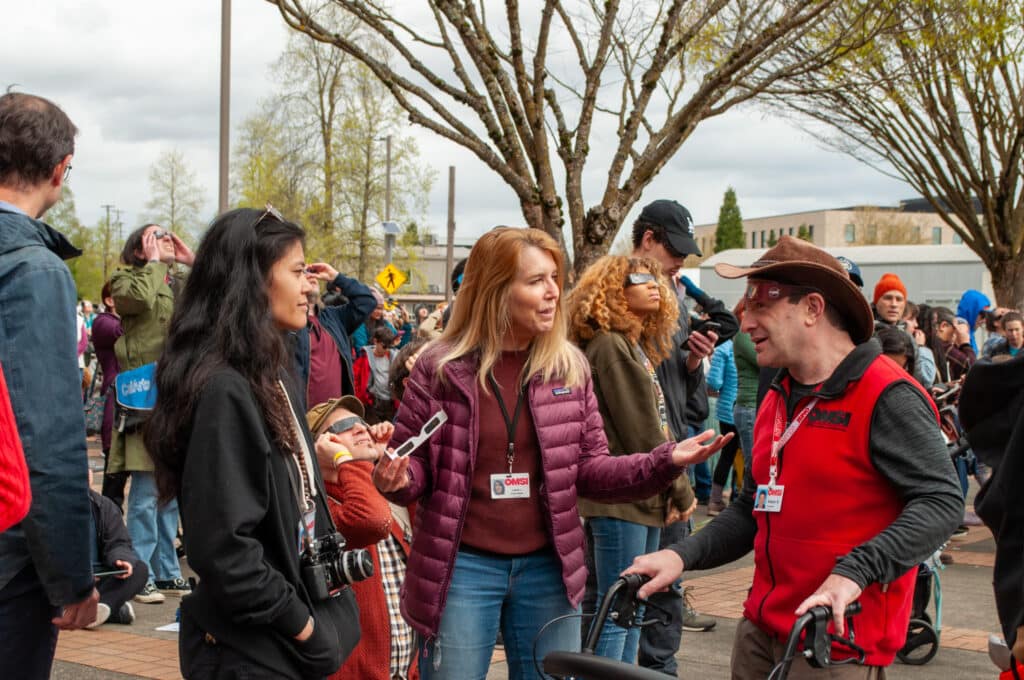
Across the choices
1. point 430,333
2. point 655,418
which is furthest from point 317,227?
point 655,418

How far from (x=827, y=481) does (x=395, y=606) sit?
219 centimetres

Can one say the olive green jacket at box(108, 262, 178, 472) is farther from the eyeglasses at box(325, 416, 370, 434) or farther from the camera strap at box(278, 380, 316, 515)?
the camera strap at box(278, 380, 316, 515)

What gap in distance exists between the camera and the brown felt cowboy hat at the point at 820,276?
3361 mm

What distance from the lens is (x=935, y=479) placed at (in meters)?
3.11

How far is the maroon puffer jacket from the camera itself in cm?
374

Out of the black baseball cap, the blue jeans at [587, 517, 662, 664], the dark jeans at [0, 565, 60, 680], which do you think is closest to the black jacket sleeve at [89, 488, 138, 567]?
the dark jeans at [0, 565, 60, 680]

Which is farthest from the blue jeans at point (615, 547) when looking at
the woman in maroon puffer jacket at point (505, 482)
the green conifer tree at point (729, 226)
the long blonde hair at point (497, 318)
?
the green conifer tree at point (729, 226)

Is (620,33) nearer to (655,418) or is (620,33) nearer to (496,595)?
(655,418)

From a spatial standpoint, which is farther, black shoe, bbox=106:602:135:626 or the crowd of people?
black shoe, bbox=106:602:135:626

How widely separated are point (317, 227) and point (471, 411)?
3738cm

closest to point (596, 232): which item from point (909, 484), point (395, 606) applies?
point (395, 606)

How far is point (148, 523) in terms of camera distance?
766cm

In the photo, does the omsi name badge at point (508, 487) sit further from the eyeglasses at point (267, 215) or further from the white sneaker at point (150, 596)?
the white sneaker at point (150, 596)

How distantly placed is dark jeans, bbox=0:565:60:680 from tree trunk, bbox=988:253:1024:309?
20104 mm
